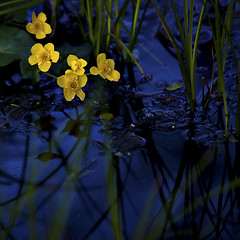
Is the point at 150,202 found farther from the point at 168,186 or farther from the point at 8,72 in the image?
the point at 8,72

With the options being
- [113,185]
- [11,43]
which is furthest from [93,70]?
[11,43]

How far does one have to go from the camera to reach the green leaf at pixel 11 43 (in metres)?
1.39

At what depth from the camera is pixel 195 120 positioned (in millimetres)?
1212

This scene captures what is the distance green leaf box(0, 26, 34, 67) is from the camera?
1392 millimetres

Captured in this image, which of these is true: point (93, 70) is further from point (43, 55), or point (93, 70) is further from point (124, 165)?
point (124, 165)

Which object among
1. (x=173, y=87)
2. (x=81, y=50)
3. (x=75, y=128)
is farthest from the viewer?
(x=81, y=50)

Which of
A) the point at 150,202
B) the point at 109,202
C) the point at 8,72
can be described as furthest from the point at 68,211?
the point at 8,72

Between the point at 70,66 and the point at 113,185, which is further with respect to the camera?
the point at 70,66

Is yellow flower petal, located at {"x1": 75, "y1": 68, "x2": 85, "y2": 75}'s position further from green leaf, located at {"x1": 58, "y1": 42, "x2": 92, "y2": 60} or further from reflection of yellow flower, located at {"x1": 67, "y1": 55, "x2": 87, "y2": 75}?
green leaf, located at {"x1": 58, "y1": 42, "x2": 92, "y2": 60}

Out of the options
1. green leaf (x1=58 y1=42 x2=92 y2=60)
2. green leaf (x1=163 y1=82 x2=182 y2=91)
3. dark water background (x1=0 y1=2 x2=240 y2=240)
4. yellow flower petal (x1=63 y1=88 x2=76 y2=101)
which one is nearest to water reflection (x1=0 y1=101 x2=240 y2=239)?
dark water background (x1=0 y1=2 x2=240 y2=240)

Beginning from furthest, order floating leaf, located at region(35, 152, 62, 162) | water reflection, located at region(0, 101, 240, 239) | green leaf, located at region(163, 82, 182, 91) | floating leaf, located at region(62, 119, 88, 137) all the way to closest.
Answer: green leaf, located at region(163, 82, 182, 91) < floating leaf, located at region(62, 119, 88, 137) < floating leaf, located at region(35, 152, 62, 162) < water reflection, located at region(0, 101, 240, 239)

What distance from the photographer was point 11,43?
1406 mm

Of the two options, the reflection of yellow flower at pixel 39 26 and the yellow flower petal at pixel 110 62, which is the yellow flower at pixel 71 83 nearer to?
the yellow flower petal at pixel 110 62

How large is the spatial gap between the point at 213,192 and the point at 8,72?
39.7 inches
